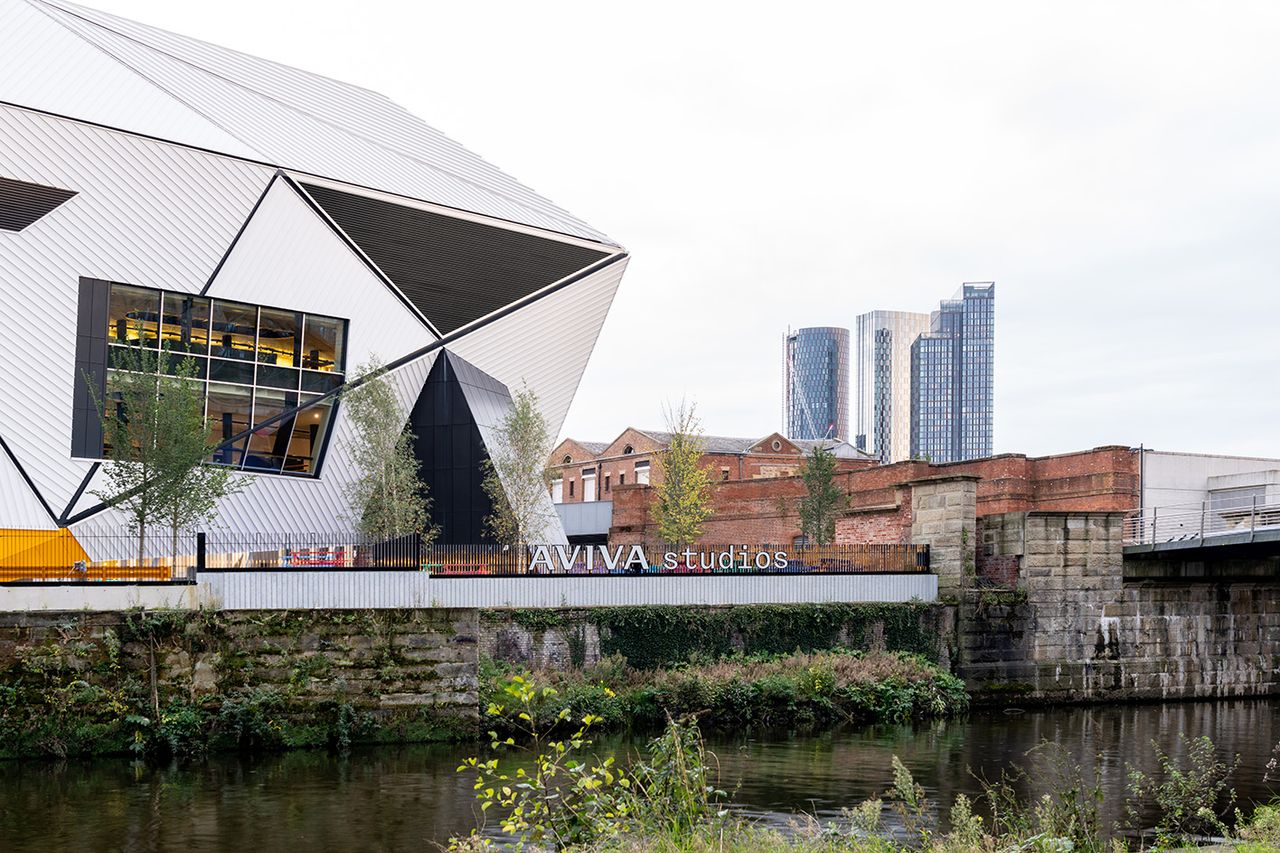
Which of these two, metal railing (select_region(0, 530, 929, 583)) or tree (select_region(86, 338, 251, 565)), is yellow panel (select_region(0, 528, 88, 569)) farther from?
tree (select_region(86, 338, 251, 565))

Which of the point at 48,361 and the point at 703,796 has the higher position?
the point at 48,361

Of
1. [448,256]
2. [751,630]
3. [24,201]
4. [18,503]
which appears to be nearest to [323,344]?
[448,256]

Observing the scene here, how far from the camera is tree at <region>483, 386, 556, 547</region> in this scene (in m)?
Result: 45.6

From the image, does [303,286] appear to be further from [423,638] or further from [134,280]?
[423,638]

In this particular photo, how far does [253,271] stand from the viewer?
144 feet

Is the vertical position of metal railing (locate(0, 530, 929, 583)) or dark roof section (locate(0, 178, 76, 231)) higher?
dark roof section (locate(0, 178, 76, 231))

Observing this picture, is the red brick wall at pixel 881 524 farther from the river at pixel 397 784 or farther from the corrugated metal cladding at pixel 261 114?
the river at pixel 397 784

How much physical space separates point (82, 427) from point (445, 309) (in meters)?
13.1

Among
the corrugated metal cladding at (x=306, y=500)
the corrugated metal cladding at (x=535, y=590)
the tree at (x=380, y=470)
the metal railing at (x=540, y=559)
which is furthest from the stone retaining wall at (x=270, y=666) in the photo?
the corrugated metal cladding at (x=306, y=500)

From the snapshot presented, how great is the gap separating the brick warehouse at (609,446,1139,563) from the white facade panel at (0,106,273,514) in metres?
26.0

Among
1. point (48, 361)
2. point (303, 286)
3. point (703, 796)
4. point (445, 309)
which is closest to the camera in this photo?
point (703, 796)

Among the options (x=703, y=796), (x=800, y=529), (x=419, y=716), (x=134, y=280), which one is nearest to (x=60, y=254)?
(x=134, y=280)

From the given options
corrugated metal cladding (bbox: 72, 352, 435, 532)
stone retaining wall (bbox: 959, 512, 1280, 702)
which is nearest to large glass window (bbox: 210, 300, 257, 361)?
corrugated metal cladding (bbox: 72, 352, 435, 532)

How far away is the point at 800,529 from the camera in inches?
2687
